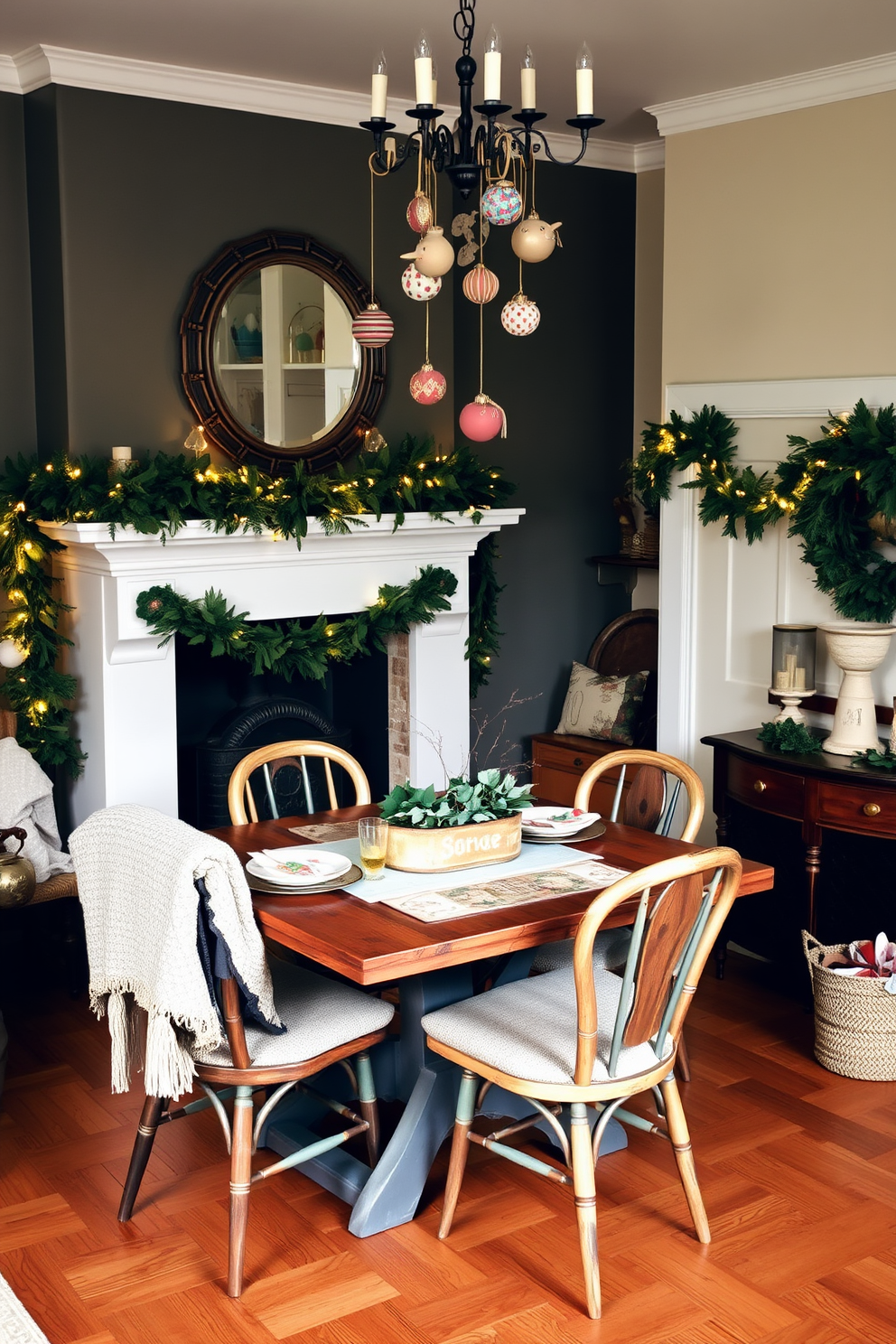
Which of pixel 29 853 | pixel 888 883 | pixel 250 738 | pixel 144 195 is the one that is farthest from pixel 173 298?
pixel 888 883

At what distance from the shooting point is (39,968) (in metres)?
4.26

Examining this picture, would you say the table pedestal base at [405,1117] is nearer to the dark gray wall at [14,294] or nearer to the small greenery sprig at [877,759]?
the small greenery sprig at [877,759]

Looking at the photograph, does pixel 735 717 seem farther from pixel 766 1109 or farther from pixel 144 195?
pixel 144 195

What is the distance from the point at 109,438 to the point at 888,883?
2.68 metres

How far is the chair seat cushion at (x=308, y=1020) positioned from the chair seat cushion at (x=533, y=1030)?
14 centimetres

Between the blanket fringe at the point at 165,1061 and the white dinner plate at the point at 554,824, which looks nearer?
the blanket fringe at the point at 165,1061

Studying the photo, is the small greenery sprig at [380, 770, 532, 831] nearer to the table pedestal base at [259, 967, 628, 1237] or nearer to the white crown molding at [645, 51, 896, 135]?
the table pedestal base at [259, 967, 628, 1237]

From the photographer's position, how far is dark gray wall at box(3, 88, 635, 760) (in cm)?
405

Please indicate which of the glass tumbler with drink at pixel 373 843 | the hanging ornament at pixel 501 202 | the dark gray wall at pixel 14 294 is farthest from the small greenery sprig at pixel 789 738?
the dark gray wall at pixel 14 294

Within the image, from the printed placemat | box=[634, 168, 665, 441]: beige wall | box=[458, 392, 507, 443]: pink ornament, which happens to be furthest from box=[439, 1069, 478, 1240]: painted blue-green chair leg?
box=[634, 168, 665, 441]: beige wall

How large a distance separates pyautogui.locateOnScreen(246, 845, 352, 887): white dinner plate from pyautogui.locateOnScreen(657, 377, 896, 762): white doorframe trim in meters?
1.98

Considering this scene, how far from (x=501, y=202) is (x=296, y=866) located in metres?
1.41

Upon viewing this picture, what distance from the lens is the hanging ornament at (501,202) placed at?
8.29ft

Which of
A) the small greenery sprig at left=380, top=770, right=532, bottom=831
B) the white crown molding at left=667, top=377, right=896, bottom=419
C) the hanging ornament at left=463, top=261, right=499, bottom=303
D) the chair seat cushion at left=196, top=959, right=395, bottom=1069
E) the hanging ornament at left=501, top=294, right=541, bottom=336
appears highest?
the hanging ornament at left=463, top=261, right=499, bottom=303
